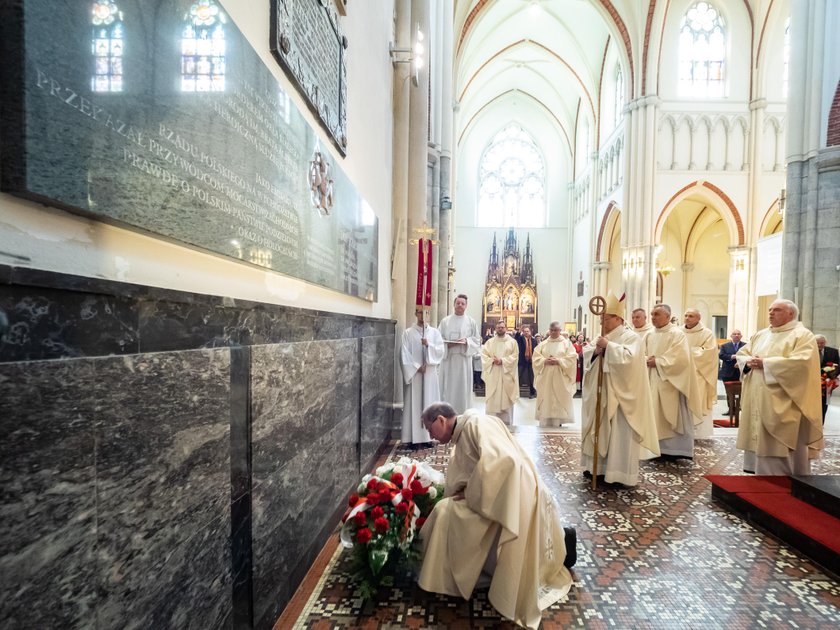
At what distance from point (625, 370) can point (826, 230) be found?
28.6ft

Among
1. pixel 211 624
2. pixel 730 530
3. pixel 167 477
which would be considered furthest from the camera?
pixel 730 530

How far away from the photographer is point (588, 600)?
255cm

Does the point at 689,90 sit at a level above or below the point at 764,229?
above

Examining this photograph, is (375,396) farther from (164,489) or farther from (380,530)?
(164,489)

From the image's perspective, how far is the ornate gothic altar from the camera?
2438 cm

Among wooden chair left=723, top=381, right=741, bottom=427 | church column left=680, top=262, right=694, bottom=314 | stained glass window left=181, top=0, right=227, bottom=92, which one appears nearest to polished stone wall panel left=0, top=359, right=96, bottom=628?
stained glass window left=181, top=0, right=227, bottom=92

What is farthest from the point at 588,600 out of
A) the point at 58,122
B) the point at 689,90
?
the point at 689,90

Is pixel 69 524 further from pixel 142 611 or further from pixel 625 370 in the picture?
pixel 625 370

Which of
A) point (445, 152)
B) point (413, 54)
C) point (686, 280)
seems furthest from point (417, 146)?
point (686, 280)

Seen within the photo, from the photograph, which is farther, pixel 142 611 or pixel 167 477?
pixel 167 477

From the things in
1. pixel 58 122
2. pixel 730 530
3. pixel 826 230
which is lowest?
pixel 730 530

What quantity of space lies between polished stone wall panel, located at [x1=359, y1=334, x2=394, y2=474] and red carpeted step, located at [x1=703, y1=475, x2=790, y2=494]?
10.4 ft

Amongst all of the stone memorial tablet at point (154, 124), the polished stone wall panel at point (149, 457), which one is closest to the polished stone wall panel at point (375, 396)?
the polished stone wall panel at point (149, 457)

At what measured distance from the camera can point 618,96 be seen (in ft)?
59.3
